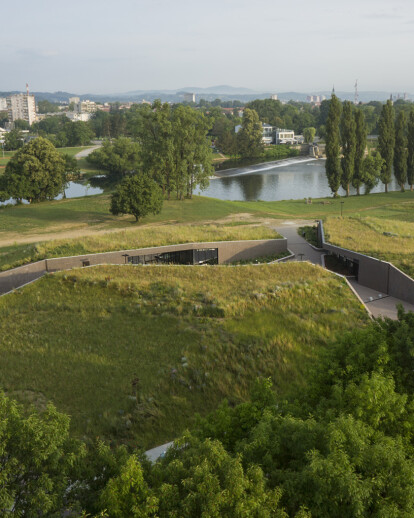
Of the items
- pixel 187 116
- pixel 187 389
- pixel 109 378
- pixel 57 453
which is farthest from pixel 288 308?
pixel 187 116

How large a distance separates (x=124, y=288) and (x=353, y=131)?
40.1 metres

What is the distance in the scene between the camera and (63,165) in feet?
165

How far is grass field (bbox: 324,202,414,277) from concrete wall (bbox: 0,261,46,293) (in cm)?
1742

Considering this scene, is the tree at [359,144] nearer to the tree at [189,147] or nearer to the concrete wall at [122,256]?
the tree at [189,147]

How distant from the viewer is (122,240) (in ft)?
97.0

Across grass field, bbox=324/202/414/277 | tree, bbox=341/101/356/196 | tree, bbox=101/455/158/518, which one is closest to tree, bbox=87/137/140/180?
tree, bbox=341/101/356/196

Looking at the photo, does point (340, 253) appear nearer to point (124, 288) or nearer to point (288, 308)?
point (288, 308)

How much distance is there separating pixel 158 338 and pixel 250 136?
9019cm

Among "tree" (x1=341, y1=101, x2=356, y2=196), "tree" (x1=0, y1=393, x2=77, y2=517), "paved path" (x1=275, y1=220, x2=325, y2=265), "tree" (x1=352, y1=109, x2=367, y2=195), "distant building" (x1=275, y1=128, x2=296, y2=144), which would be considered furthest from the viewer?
"distant building" (x1=275, y1=128, x2=296, y2=144)

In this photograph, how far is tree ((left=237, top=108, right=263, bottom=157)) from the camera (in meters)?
103

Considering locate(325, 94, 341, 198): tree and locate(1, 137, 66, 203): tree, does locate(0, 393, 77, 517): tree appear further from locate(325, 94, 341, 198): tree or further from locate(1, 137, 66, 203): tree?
locate(325, 94, 341, 198): tree

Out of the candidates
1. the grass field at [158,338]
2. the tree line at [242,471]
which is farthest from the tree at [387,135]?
the tree line at [242,471]

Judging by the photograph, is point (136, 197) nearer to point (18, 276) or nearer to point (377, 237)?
point (18, 276)

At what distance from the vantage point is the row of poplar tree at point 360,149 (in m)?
53.8
